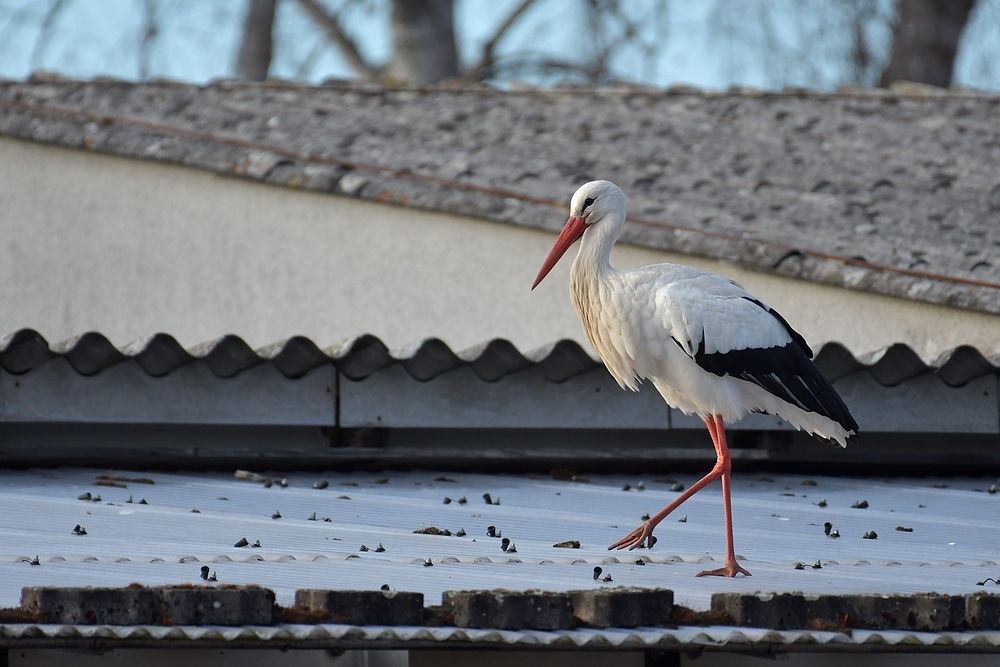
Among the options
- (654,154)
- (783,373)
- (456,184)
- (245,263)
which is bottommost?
(783,373)

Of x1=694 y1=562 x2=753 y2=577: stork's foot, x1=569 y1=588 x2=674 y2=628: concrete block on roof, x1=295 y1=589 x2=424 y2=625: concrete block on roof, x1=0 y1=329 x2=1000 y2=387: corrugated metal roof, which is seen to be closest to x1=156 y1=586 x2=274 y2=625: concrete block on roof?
x1=295 y1=589 x2=424 y2=625: concrete block on roof

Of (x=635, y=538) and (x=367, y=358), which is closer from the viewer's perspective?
(x=635, y=538)

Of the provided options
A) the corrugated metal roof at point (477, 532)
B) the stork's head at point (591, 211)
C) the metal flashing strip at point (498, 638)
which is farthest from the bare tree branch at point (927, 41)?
the metal flashing strip at point (498, 638)

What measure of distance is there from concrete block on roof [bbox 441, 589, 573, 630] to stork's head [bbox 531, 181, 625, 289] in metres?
2.17

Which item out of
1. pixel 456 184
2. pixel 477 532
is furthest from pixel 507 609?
pixel 456 184

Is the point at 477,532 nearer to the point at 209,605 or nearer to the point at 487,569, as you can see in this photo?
the point at 487,569

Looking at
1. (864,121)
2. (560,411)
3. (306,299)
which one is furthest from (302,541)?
(864,121)

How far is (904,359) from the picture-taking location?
6105mm

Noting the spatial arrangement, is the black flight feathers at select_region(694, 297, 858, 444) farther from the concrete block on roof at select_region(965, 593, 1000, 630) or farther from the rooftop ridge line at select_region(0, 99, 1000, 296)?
the rooftop ridge line at select_region(0, 99, 1000, 296)

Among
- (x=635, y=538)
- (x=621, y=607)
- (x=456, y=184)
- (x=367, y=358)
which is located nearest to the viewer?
(x=621, y=607)

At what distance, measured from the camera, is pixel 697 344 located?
4.52m

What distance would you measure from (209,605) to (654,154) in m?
6.89

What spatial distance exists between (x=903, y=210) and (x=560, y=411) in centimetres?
341

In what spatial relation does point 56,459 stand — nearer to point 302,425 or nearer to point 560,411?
point 302,425
